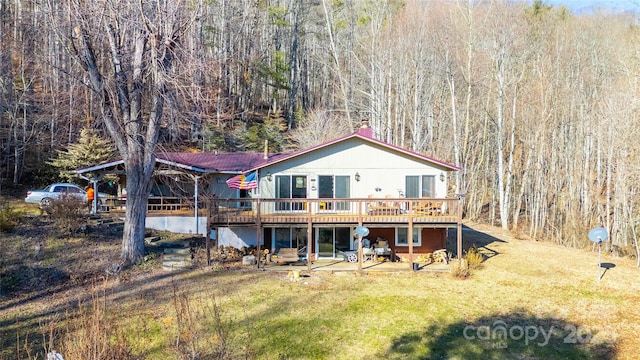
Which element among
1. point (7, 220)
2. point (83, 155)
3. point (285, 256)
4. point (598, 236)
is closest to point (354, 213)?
A: point (285, 256)

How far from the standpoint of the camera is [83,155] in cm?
2453

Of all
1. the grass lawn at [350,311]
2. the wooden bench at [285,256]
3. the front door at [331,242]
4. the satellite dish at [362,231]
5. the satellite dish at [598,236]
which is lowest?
the grass lawn at [350,311]

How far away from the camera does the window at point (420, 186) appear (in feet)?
57.6

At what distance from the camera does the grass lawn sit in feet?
31.3

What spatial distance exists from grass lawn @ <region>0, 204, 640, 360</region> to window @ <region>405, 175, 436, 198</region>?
368 centimetres

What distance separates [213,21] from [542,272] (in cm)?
3483

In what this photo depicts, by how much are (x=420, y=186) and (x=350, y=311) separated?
7.68m

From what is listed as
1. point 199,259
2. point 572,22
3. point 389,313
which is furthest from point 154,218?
point 572,22

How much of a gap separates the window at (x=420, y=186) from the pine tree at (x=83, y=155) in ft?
61.4

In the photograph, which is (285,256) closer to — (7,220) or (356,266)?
(356,266)

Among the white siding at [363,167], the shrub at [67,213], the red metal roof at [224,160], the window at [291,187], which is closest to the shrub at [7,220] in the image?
the shrub at [67,213]

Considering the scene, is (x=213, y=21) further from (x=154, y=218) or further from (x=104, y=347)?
(x=104, y=347)

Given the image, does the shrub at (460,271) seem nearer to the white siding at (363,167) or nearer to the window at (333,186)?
the white siding at (363,167)

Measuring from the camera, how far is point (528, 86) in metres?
28.4
